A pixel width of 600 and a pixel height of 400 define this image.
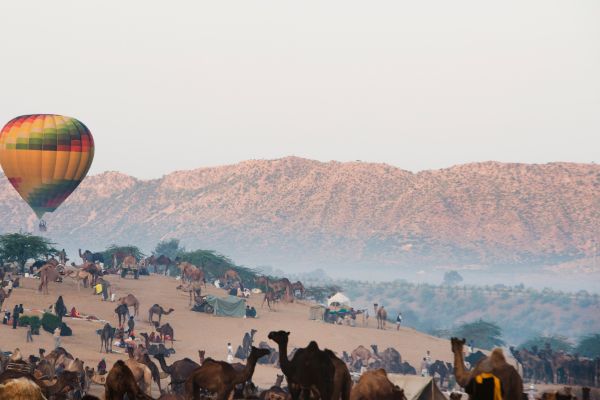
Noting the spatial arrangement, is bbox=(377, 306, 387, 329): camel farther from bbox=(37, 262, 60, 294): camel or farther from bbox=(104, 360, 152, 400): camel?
bbox=(104, 360, 152, 400): camel

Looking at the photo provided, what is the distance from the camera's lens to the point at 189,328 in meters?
65.7

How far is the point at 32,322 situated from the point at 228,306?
17.6 metres

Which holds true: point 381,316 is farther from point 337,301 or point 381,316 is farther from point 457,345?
point 457,345

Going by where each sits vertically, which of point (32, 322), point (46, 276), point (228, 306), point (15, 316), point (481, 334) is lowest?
point (481, 334)

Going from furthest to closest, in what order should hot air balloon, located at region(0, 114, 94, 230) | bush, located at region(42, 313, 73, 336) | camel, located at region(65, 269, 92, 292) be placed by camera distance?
hot air balloon, located at region(0, 114, 94, 230) < camel, located at region(65, 269, 92, 292) < bush, located at region(42, 313, 73, 336)

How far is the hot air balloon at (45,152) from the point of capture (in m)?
72.4

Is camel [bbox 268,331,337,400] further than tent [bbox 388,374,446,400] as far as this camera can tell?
No

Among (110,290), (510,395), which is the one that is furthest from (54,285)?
(510,395)

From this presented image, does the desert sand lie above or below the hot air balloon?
below

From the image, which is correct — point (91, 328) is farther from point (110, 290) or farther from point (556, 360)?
point (556, 360)

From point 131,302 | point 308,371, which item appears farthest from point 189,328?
point 308,371

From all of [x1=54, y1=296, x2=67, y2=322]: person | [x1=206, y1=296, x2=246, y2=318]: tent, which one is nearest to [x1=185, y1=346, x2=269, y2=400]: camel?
[x1=54, y1=296, x2=67, y2=322]: person

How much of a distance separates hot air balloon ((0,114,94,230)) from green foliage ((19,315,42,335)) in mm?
17902

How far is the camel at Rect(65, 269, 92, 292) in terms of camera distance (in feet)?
226
